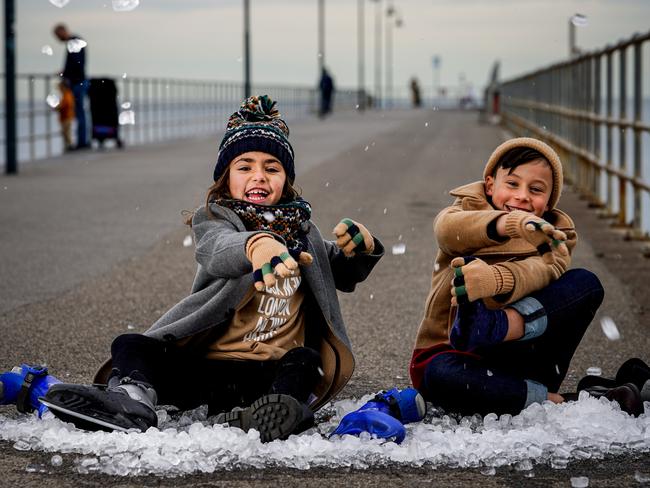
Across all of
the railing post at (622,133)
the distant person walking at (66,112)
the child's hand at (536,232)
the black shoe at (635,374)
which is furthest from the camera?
the distant person walking at (66,112)

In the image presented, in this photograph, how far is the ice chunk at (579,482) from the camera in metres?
2.79

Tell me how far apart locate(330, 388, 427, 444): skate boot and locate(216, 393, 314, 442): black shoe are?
6.3 inches

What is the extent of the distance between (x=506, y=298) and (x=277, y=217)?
73 cm

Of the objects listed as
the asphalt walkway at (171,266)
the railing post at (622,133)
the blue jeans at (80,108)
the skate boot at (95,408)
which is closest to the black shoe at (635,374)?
the asphalt walkway at (171,266)

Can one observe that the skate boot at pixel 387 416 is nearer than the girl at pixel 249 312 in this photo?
Yes

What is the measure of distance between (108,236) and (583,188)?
5.47 metres

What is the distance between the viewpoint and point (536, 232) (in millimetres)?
3102

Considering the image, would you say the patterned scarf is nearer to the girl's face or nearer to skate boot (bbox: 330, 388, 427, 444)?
the girl's face

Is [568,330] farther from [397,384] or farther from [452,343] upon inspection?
[397,384]

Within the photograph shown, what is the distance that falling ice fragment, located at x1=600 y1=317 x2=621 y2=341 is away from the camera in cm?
495

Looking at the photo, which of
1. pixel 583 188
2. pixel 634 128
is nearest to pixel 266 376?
pixel 634 128

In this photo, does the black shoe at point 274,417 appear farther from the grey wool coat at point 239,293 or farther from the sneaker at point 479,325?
the sneaker at point 479,325

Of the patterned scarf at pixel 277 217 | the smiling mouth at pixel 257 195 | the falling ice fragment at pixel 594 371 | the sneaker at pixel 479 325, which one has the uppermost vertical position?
the smiling mouth at pixel 257 195

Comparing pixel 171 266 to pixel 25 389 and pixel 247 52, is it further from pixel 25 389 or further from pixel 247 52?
pixel 247 52
